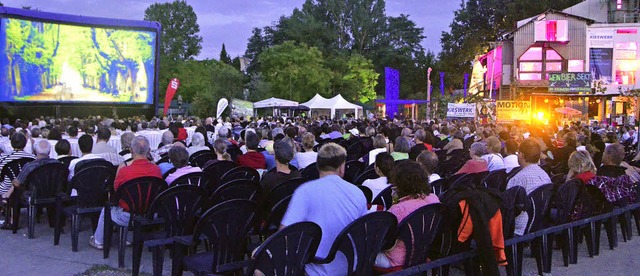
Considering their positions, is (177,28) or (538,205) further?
(177,28)

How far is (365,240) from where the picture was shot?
371 centimetres

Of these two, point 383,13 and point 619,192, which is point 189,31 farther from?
point 619,192

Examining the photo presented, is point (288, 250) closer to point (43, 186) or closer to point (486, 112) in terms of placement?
point (43, 186)

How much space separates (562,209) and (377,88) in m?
60.1

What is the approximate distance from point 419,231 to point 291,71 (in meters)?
40.7

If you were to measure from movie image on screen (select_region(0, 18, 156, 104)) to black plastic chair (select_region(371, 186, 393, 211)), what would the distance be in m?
22.8

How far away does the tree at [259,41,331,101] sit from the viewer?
1752 inches

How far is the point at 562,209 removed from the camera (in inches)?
240

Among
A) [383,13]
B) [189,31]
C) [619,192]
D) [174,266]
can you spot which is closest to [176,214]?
[174,266]

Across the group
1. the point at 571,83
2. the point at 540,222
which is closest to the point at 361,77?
the point at 571,83

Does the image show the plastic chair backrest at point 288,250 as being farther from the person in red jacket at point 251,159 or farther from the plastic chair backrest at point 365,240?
the person in red jacket at point 251,159

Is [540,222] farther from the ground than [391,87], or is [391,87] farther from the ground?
[391,87]

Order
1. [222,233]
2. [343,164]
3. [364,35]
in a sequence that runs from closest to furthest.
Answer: [343,164] < [222,233] < [364,35]

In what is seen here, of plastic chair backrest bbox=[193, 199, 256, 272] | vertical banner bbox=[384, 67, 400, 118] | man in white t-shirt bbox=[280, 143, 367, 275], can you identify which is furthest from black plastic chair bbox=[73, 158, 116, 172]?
vertical banner bbox=[384, 67, 400, 118]
